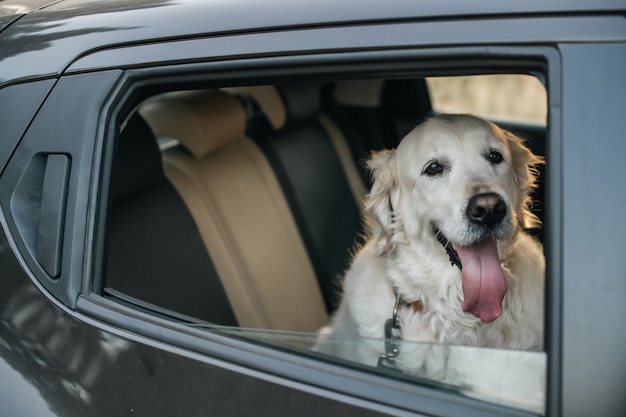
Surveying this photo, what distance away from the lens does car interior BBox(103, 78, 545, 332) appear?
8.25ft

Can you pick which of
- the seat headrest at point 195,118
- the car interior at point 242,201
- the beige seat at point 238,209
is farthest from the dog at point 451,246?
the seat headrest at point 195,118

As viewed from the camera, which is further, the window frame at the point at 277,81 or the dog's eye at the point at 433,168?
the dog's eye at the point at 433,168

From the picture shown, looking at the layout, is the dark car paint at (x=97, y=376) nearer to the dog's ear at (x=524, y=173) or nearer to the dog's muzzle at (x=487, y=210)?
the dog's muzzle at (x=487, y=210)

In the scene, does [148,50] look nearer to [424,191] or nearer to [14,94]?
[14,94]

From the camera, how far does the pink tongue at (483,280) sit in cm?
210

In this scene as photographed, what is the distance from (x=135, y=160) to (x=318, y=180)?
1.27 metres

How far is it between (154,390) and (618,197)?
92cm

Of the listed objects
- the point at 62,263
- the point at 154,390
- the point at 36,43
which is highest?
the point at 36,43

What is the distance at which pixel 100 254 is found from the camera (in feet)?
5.38

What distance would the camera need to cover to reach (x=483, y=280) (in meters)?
2.14

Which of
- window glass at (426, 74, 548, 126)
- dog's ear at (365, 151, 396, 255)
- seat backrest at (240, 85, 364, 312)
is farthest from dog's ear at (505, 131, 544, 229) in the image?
window glass at (426, 74, 548, 126)

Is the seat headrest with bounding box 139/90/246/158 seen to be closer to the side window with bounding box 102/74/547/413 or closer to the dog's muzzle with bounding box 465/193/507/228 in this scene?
the side window with bounding box 102/74/547/413

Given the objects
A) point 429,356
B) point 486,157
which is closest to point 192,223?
point 486,157

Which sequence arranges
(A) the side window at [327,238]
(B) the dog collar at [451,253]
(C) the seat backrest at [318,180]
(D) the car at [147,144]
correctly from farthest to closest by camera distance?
(C) the seat backrest at [318,180], (B) the dog collar at [451,253], (A) the side window at [327,238], (D) the car at [147,144]
